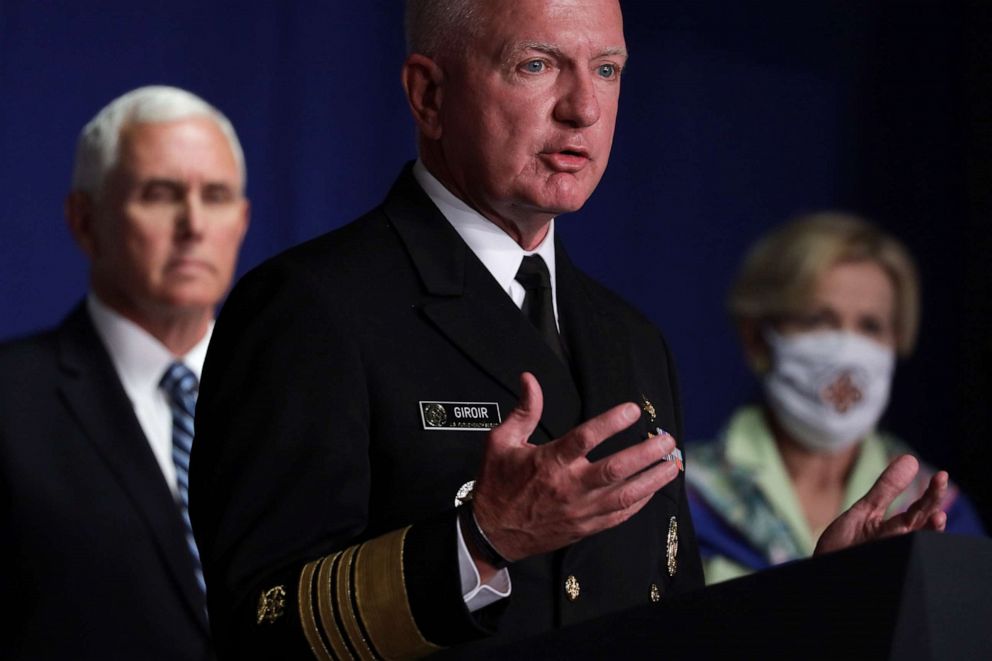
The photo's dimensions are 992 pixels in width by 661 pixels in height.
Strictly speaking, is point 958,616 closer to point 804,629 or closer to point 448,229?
point 804,629

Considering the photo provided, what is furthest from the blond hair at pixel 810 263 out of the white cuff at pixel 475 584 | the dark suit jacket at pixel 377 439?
the white cuff at pixel 475 584

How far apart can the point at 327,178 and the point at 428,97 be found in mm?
1839

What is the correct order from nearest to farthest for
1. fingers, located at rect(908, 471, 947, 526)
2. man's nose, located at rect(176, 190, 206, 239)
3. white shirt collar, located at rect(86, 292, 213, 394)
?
fingers, located at rect(908, 471, 947, 526), white shirt collar, located at rect(86, 292, 213, 394), man's nose, located at rect(176, 190, 206, 239)

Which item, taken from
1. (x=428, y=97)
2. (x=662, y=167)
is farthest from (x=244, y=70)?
(x=428, y=97)

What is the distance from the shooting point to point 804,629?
120cm

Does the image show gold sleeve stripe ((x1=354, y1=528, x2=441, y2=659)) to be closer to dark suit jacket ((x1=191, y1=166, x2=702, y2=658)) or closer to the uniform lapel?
dark suit jacket ((x1=191, y1=166, x2=702, y2=658))

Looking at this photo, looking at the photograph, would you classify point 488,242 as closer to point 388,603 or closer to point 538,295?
point 538,295

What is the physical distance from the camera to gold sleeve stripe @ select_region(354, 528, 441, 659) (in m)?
1.47

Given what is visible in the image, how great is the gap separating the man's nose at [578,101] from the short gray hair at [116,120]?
1.62m

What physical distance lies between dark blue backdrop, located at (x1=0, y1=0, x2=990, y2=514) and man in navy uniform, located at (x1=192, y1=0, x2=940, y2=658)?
65.6 inches

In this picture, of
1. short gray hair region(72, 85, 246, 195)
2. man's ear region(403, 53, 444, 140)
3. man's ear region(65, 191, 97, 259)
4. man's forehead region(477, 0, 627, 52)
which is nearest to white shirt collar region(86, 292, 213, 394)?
man's ear region(65, 191, 97, 259)

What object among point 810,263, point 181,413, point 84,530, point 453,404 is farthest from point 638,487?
point 810,263

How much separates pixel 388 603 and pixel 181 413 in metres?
1.60

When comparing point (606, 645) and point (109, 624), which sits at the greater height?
point (606, 645)
